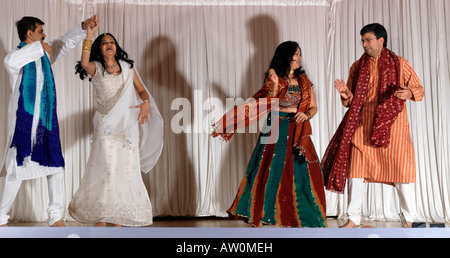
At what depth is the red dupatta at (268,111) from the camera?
4254 millimetres

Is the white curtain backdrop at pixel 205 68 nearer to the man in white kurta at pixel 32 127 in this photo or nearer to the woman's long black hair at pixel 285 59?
the man in white kurta at pixel 32 127

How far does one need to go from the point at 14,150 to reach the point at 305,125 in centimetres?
218

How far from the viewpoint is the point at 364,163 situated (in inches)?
162

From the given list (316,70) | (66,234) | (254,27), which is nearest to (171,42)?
(254,27)

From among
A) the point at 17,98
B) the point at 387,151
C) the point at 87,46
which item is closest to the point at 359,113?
the point at 387,151

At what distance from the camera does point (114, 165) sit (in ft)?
13.6

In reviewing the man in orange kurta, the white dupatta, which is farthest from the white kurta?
the man in orange kurta

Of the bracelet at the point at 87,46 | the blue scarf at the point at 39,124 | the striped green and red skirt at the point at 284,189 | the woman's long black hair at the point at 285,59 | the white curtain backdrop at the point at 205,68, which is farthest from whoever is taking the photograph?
the white curtain backdrop at the point at 205,68

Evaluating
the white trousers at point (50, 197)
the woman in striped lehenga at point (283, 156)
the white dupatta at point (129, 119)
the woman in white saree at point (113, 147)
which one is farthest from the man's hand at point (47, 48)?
the woman in striped lehenga at point (283, 156)

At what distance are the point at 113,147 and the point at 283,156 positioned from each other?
1294mm

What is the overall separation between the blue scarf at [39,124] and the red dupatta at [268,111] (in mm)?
1236

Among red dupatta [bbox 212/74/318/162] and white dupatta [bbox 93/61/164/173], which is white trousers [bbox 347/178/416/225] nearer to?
red dupatta [bbox 212/74/318/162]

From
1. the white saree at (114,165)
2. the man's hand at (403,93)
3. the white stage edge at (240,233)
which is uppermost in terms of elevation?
the man's hand at (403,93)

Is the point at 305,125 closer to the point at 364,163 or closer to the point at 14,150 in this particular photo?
the point at 364,163
